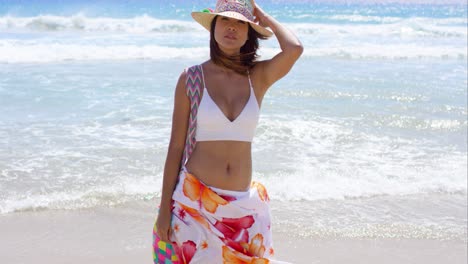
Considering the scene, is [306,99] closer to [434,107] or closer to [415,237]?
[434,107]

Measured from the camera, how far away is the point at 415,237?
189 inches

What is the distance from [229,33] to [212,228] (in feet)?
2.61

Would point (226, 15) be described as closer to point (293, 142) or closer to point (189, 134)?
point (189, 134)

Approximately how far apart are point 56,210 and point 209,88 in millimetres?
3223

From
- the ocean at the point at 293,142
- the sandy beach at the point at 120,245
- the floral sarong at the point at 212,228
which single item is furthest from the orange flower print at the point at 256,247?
the ocean at the point at 293,142

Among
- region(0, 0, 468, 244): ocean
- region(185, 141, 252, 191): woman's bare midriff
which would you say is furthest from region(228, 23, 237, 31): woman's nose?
region(0, 0, 468, 244): ocean

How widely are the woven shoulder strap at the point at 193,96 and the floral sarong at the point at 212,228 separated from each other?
0.14 m

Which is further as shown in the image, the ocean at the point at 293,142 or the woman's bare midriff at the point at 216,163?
the ocean at the point at 293,142

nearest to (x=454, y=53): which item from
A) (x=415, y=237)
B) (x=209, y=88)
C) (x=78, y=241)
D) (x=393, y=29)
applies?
(x=393, y=29)

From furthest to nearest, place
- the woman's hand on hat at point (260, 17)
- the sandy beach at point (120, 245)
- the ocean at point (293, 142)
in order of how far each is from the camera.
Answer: the ocean at point (293, 142) < the sandy beach at point (120, 245) < the woman's hand on hat at point (260, 17)

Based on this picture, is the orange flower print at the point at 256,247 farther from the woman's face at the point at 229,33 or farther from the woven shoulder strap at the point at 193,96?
the woman's face at the point at 229,33

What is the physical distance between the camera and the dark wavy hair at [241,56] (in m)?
2.43

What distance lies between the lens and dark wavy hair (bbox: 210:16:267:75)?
2.43 m

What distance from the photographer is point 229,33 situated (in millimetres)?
2393
